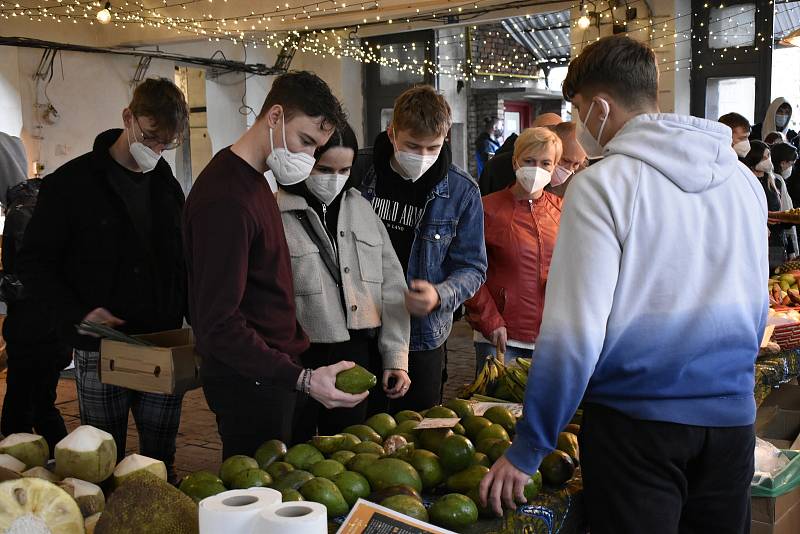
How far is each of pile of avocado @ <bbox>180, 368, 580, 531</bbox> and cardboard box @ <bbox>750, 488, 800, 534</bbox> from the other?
701 millimetres

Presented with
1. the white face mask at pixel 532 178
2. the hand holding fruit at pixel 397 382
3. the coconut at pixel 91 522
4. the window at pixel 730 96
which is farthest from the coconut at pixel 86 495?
the window at pixel 730 96

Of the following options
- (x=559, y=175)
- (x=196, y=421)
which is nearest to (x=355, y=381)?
(x=559, y=175)

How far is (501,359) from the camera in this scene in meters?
2.97

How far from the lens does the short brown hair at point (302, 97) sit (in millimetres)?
2049

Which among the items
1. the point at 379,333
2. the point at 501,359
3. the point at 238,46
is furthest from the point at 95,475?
the point at 238,46

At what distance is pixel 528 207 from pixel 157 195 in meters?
1.33

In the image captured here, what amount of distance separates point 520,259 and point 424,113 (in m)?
0.76

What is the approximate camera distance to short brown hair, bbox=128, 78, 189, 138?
2641mm

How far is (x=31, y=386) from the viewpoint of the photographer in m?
3.80

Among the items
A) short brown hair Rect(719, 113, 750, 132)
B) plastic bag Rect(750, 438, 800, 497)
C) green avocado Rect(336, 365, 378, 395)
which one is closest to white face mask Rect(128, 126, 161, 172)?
green avocado Rect(336, 365, 378, 395)

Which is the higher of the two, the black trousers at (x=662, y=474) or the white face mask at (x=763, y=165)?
the white face mask at (x=763, y=165)

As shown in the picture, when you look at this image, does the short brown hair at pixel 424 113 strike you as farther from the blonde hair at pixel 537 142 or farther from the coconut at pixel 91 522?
the coconut at pixel 91 522

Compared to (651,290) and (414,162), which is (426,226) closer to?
(414,162)

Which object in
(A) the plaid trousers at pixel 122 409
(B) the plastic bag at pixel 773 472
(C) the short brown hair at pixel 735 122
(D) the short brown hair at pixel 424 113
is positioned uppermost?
(C) the short brown hair at pixel 735 122
